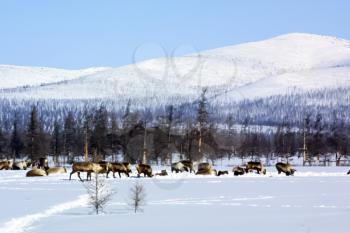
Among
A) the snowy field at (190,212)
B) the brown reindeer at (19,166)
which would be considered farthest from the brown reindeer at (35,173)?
the brown reindeer at (19,166)

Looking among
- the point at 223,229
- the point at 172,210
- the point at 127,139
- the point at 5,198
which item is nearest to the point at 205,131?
the point at 127,139

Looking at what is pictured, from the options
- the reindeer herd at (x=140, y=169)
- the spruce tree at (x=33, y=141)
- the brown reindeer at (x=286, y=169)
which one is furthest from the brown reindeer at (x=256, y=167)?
the spruce tree at (x=33, y=141)

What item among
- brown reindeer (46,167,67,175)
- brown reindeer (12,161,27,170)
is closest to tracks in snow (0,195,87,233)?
brown reindeer (46,167,67,175)

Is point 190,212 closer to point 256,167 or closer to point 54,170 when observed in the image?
point 256,167

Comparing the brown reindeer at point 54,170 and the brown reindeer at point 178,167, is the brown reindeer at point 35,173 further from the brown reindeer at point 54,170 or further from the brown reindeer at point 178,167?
the brown reindeer at point 178,167

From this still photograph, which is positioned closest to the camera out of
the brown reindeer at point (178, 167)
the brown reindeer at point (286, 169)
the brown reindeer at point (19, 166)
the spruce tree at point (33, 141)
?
the brown reindeer at point (286, 169)

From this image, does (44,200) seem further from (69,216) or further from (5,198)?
(69,216)

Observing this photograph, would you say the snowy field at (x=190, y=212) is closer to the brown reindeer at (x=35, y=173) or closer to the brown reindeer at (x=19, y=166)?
the brown reindeer at (x=35, y=173)

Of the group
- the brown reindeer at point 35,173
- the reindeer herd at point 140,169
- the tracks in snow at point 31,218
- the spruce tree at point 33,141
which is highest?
the spruce tree at point 33,141

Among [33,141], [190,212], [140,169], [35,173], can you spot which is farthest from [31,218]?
[33,141]

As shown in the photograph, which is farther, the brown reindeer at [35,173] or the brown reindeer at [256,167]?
the brown reindeer at [256,167]

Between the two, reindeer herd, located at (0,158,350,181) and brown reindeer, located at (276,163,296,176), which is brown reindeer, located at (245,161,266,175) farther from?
brown reindeer, located at (276,163,296,176)

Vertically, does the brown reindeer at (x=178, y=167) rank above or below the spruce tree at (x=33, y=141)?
below

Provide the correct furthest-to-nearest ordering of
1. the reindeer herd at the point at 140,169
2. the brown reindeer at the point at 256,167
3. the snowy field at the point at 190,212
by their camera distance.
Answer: the brown reindeer at the point at 256,167 < the reindeer herd at the point at 140,169 < the snowy field at the point at 190,212
